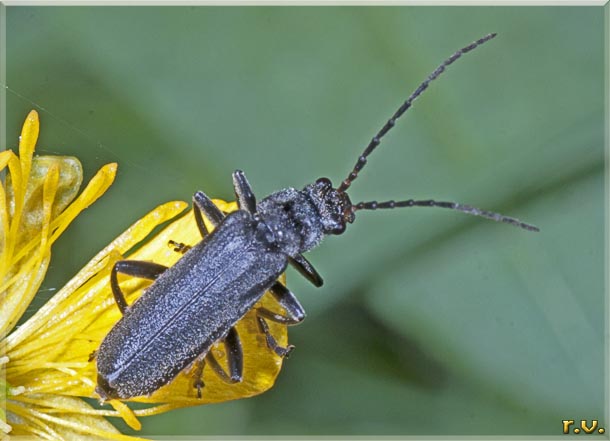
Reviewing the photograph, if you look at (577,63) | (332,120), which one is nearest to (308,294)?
(332,120)

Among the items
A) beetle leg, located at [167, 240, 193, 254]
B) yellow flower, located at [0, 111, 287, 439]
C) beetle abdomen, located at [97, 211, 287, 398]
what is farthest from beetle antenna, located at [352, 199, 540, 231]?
beetle leg, located at [167, 240, 193, 254]

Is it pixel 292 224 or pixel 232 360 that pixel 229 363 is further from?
pixel 292 224

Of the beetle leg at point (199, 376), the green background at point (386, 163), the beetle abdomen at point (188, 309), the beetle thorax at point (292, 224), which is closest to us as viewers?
the beetle abdomen at point (188, 309)

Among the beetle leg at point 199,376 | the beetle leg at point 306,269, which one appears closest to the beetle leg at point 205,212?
the beetle leg at point 306,269

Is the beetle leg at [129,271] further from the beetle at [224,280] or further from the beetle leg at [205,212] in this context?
the beetle leg at [205,212]

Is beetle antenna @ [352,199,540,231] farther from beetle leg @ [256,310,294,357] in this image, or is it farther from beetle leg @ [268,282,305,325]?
beetle leg @ [256,310,294,357]

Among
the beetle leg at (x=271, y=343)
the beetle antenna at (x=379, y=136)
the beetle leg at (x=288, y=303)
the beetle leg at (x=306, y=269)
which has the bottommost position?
the beetle leg at (x=271, y=343)

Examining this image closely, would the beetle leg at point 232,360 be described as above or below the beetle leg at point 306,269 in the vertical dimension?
below

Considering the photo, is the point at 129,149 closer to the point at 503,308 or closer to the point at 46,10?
the point at 46,10
